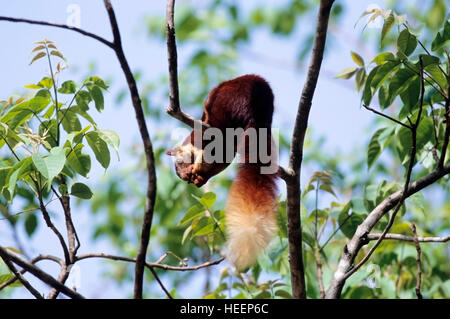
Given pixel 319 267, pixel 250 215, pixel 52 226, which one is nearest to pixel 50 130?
pixel 52 226

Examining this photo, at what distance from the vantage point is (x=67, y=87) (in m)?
2.20

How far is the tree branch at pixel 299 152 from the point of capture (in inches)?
78.2

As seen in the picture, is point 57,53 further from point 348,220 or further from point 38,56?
point 348,220

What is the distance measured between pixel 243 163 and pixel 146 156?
1.18 meters

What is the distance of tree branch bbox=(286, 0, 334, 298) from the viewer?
1987mm

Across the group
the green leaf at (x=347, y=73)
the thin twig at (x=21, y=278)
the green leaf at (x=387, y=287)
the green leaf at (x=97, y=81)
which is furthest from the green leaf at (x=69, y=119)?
the green leaf at (x=387, y=287)

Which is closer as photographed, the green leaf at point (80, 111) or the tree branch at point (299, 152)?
the tree branch at point (299, 152)

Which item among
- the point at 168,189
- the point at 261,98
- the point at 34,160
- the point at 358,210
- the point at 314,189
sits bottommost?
the point at 34,160

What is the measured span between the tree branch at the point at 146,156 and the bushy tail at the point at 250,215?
778 millimetres

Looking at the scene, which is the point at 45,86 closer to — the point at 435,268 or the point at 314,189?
the point at 314,189

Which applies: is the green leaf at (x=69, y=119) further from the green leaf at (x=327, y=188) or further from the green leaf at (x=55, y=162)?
the green leaf at (x=327, y=188)
